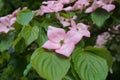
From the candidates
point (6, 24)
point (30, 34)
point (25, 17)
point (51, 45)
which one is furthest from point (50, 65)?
point (6, 24)

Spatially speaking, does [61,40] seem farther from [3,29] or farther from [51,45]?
[3,29]

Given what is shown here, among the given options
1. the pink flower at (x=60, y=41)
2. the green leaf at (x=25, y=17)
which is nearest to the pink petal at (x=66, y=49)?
the pink flower at (x=60, y=41)

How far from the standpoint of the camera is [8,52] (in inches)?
51.3

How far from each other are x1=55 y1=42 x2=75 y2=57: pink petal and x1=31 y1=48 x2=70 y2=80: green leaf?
0.01m

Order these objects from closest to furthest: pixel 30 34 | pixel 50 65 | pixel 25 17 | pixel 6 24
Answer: pixel 50 65, pixel 30 34, pixel 25 17, pixel 6 24

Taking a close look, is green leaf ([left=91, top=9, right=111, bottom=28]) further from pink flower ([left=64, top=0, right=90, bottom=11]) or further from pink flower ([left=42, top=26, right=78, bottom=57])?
pink flower ([left=42, top=26, right=78, bottom=57])

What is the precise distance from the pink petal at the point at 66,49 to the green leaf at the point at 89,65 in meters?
0.02

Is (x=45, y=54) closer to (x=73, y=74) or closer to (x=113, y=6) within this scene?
(x=73, y=74)

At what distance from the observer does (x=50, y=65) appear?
88 centimetres

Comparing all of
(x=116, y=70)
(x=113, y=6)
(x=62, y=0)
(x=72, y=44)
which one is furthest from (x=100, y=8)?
(x=116, y=70)

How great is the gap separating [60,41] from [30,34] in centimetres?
14

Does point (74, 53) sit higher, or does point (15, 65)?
point (74, 53)

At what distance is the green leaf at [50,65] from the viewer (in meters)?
0.86

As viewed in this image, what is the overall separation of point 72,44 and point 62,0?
409 mm
